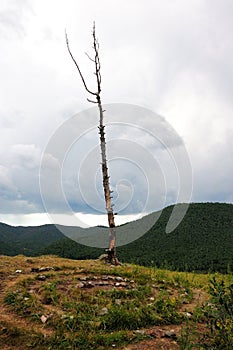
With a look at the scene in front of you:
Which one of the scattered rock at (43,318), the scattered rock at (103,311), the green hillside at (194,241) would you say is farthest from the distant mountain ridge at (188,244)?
the scattered rock at (43,318)

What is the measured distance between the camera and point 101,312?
8.99 metres

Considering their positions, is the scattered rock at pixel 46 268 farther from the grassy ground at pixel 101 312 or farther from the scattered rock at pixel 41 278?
the scattered rock at pixel 41 278

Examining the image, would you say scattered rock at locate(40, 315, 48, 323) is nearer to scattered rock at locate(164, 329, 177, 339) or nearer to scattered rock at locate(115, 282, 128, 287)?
scattered rock at locate(164, 329, 177, 339)

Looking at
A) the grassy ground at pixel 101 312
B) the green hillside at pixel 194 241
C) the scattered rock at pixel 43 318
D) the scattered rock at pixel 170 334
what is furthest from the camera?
the green hillside at pixel 194 241

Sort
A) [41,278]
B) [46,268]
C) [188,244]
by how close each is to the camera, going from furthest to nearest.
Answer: [188,244] → [46,268] → [41,278]

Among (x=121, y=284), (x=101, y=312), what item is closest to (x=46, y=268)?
(x=121, y=284)

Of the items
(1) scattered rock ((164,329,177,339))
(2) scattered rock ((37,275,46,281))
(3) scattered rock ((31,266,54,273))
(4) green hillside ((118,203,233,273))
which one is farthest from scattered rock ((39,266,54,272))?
(4) green hillside ((118,203,233,273))

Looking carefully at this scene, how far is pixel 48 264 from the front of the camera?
15.0 meters

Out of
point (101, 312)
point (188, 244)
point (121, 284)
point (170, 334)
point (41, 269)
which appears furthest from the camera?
point (188, 244)

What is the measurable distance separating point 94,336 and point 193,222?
119230 mm

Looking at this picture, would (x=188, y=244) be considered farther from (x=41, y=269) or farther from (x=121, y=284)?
(x=121, y=284)

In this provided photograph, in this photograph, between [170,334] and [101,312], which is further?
[101,312]

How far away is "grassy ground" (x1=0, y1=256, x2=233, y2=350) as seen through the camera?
769 centimetres

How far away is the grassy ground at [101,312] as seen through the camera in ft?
25.2
